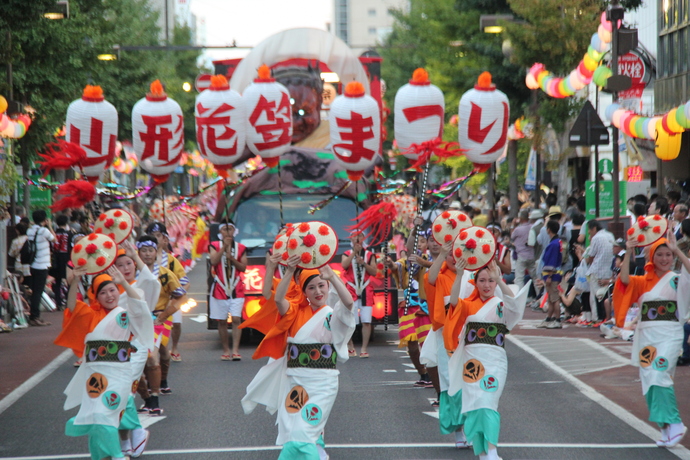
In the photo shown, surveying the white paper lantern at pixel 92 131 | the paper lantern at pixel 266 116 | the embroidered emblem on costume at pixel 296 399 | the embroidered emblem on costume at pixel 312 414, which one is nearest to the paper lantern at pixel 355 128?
the paper lantern at pixel 266 116

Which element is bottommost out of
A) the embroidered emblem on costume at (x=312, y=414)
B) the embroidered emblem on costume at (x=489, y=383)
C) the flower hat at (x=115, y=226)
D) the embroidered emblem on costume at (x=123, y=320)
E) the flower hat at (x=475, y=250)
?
the embroidered emblem on costume at (x=312, y=414)

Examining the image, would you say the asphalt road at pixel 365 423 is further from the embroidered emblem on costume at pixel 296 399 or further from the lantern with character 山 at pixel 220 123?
the lantern with character 山 at pixel 220 123

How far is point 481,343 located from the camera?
23.4 feet

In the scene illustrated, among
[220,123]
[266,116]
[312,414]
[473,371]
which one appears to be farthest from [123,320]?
[266,116]

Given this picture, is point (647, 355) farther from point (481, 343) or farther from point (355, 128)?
point (355, 128)

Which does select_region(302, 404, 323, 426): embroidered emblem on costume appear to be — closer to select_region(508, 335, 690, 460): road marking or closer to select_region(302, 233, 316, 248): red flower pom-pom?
select_region(302, 233, 316, 248): red flower pom-pom

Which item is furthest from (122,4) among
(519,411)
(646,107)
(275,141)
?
(519,411)

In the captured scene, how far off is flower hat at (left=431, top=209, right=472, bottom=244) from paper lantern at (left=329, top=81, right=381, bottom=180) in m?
4.42

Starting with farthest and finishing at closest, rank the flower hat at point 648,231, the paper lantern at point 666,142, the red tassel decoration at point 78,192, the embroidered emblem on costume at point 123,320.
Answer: the paper lantern at point 666,142, the red tassel decoration at point 78,192, the flower hat at point 648,231, the embroidered emblem on costume at point 123,320

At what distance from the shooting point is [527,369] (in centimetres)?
1175

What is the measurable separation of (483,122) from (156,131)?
4.23 metres

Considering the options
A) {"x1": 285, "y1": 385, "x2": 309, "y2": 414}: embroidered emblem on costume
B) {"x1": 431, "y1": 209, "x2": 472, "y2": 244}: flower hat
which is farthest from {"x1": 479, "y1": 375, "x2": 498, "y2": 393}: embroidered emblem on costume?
{"x1": 285, "y1": 385, "x2": 309, "y2": 414}: embroidered emblem on costume

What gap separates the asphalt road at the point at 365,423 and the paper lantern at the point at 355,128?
8.77 ft

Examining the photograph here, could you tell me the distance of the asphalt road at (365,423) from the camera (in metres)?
7.64
